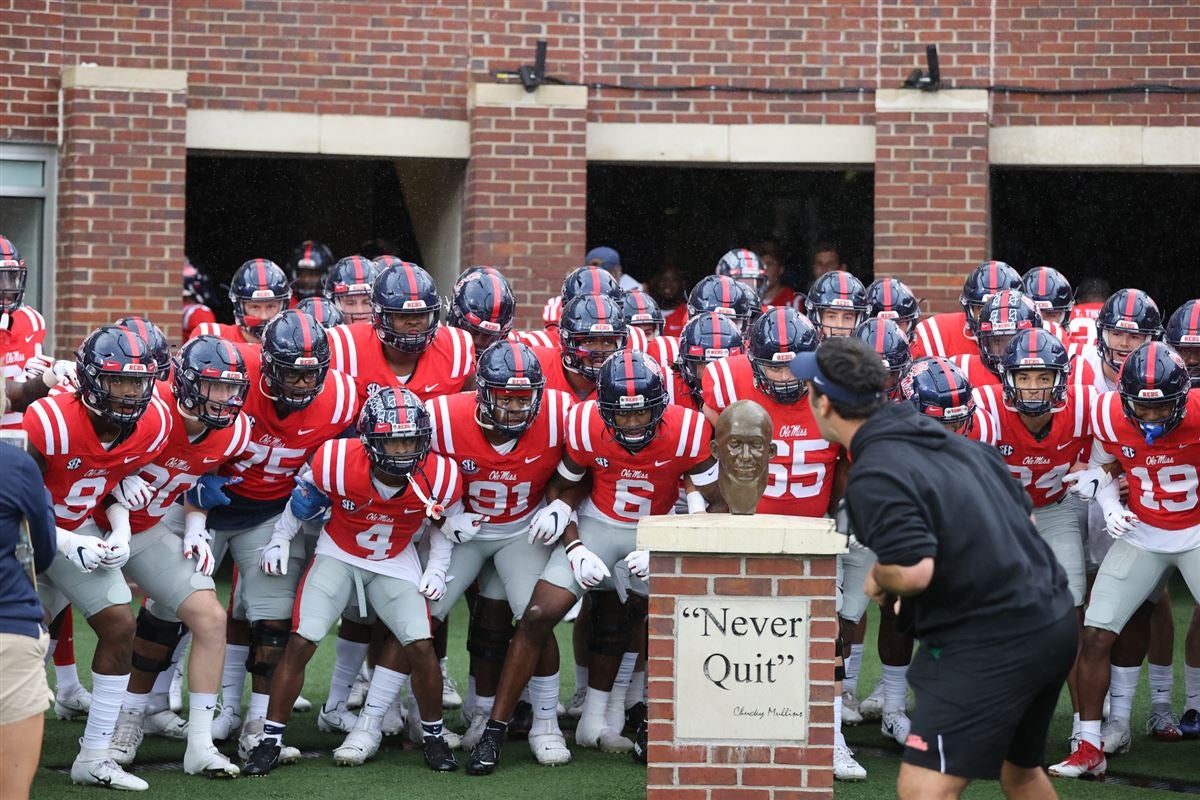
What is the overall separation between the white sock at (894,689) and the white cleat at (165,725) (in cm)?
312

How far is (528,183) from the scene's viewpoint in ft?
38.4

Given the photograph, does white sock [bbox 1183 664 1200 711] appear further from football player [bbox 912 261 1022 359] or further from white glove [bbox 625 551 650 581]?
white glove [bbox 625 551 650 581]

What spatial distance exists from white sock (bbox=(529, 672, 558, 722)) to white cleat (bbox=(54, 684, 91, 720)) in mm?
2187

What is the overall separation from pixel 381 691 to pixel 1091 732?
2.91m

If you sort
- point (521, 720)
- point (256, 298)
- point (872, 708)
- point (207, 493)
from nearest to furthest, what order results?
point (207, 493) → point (521, 720) → point (872, 708) → point (256, 298)

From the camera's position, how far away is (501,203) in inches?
461

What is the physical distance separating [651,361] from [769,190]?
8.38 meters

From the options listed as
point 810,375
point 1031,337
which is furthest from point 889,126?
point 810,375

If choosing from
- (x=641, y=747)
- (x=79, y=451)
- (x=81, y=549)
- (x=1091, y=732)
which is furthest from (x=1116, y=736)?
(x=79, y=451)

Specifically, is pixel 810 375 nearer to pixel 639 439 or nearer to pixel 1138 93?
pixel 639 439

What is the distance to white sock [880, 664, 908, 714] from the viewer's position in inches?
296

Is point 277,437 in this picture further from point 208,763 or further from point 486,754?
point 486,754

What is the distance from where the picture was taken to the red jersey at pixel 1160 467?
696 centimetres

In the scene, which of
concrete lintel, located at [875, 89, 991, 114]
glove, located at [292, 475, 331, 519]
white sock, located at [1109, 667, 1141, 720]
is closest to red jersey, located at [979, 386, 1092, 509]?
white sock, located at [1109, 667, 1141, 720]
